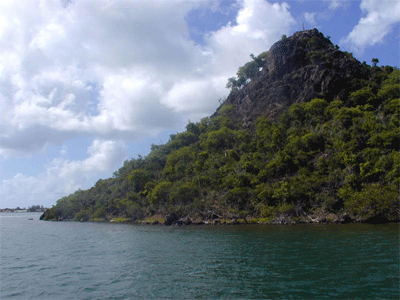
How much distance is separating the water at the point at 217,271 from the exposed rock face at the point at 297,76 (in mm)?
71479

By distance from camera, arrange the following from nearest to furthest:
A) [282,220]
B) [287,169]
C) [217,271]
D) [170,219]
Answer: [217,271] < [282,220] < [170,219] < [287,169]

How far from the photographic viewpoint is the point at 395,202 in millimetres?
49312

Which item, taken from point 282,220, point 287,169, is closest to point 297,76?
point 287,169

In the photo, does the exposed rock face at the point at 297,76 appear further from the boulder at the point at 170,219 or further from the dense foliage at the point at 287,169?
the boulder at the point at 170,219

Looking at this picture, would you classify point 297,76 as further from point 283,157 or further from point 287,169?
point 287,169

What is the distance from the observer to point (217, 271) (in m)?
22.1

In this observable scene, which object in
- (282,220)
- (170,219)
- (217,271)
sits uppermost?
(170,219)

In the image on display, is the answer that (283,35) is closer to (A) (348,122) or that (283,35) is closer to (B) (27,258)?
(A) (348,122)

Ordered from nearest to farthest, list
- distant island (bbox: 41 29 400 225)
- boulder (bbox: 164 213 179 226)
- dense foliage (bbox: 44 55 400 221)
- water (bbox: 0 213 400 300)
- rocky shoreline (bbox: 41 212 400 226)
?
water (bbox: 0 213 400 300), rocky shoreline (bbox: 41 212 400 226), dense foliage (bbox: 44 55 400 221), distant island (bbox: 41 29 400 225), boulder (bbox: 164 213 179 226)

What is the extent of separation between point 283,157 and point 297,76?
1587 inches

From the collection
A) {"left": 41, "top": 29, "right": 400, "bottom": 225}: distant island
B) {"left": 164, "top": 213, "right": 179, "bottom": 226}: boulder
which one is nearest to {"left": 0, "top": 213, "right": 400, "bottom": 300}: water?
{"left": 41, "top": 29, "right": 400, "bottom": 225}: distant island

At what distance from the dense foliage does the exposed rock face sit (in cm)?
506

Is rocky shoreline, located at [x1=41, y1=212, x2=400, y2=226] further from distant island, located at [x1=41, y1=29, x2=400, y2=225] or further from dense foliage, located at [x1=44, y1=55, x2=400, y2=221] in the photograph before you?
dense foliage, located at [x1=44, y1=55, x2=400, y2=221]

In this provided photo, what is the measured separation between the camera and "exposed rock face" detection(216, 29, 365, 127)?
96.3 m
